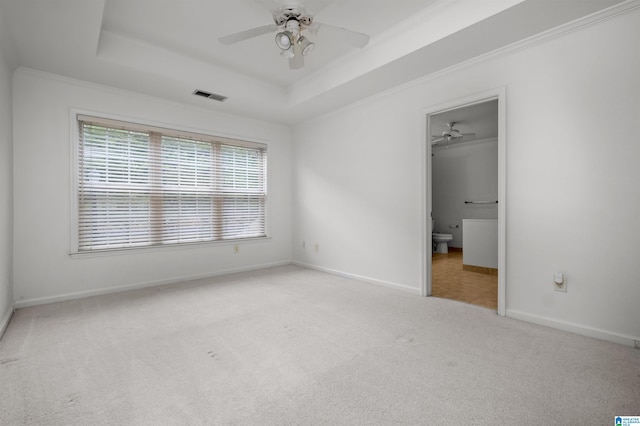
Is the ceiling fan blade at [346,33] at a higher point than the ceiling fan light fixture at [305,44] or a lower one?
higher

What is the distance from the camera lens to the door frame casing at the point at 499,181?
282 cm

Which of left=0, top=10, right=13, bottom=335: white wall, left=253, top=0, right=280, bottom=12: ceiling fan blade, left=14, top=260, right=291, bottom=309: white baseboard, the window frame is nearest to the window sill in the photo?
the window frame

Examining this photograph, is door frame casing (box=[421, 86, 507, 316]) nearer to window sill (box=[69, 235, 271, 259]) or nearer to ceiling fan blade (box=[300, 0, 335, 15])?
ceiling fan blade (box=[300, 0, 335, 15])

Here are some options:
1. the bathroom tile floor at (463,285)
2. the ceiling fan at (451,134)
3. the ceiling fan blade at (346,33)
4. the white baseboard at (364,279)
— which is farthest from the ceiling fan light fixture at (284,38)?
the ceiling fan at (451,134)

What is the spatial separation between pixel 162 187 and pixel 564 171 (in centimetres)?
444

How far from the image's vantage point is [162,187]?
13.4 feet

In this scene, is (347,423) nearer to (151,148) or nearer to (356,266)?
(356,266)

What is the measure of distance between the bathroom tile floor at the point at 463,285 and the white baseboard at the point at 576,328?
0.30 metres

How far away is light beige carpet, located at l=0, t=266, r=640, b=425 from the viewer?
1.51m

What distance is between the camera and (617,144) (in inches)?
88.9

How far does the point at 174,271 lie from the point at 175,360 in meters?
2.36

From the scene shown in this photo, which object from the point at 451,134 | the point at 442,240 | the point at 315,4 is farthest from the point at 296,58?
the point at 442,240

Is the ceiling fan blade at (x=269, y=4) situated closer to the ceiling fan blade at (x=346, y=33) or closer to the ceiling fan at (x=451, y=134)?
the ceiling fan blade at (x=346, y=33)

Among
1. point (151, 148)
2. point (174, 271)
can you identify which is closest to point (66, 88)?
point (151, 148)
